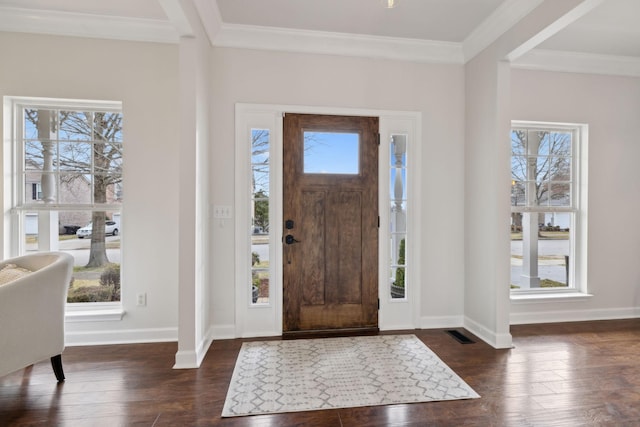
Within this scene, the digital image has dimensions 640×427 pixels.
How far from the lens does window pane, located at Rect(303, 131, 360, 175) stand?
10.3 feet

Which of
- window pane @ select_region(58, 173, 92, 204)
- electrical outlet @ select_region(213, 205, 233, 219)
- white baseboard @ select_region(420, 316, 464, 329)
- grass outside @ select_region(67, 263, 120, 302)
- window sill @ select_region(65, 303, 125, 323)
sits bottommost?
white baseboard @ select_region(420, 316, 464, 329)

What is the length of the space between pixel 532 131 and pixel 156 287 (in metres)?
4.28

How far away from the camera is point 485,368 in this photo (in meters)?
2.43

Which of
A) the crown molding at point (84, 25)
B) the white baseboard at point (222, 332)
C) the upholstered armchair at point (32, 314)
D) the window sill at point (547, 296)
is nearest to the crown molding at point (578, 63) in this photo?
the window sill at point (547, 296)

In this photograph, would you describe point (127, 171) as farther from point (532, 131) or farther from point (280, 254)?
point (532, 131)

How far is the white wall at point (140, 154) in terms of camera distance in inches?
112

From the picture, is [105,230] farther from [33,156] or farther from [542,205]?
[542,205]

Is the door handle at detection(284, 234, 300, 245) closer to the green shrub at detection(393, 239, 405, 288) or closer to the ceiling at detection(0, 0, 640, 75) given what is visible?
the green shrub at detection(393, 239, 405, 288)

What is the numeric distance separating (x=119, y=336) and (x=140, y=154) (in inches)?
66.4

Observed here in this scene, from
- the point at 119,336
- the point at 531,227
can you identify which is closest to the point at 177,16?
the point at 119,336

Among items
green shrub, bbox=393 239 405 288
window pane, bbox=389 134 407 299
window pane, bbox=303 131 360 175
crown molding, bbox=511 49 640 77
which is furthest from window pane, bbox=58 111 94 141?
crown molding, bbox=511 49 640 77

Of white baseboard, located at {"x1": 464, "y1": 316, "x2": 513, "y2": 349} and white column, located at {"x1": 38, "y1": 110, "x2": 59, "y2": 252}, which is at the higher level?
white column, located at {"x1": 38, "y1": 110, "x2": 59, "y2": 252}

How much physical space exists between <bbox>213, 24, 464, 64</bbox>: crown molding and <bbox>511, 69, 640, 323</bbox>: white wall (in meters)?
1.31

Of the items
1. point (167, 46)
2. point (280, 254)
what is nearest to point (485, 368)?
point (280, 254)
